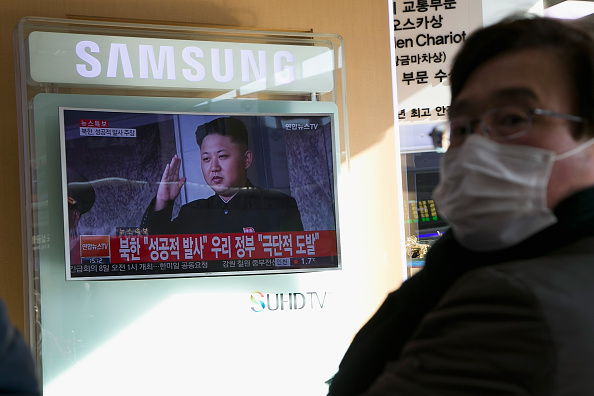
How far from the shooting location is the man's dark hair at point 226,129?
9.77 ft

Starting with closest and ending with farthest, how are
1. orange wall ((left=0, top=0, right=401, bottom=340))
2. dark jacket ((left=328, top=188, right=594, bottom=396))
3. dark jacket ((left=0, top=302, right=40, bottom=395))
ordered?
dark jacket ((left=0, top=302, right=40, bottom=395)), dark jacket ((left=328, top=188, right=594, bottom=396)), orange wall ((left=0, top=0, right=401, bottom=340))

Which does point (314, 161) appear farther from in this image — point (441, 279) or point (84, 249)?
point (441, 279)

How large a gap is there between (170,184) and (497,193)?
210cm

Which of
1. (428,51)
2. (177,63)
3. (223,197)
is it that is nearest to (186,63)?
(177,63)

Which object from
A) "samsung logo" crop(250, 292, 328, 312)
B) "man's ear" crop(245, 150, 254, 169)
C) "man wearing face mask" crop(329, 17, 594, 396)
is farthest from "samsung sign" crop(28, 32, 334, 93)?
"man wearing face mask" crop(329, 17, 594, 396)

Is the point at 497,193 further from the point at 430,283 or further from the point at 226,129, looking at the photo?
the point at 226,129

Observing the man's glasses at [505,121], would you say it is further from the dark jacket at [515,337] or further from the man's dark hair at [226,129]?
the man's dark hair at [226,129]

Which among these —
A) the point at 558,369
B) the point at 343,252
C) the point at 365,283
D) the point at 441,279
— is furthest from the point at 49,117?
the point at 558,369

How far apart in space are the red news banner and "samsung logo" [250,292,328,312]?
0.15 metres

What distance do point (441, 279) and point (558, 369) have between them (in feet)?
0.97

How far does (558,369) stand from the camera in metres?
0.71

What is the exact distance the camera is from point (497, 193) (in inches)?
40.1

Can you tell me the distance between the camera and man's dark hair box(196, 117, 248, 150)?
2.98m

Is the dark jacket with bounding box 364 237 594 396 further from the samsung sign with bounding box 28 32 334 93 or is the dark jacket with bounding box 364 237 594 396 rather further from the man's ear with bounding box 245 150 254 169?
the samsung sign with bounding box 28 32 334 93
